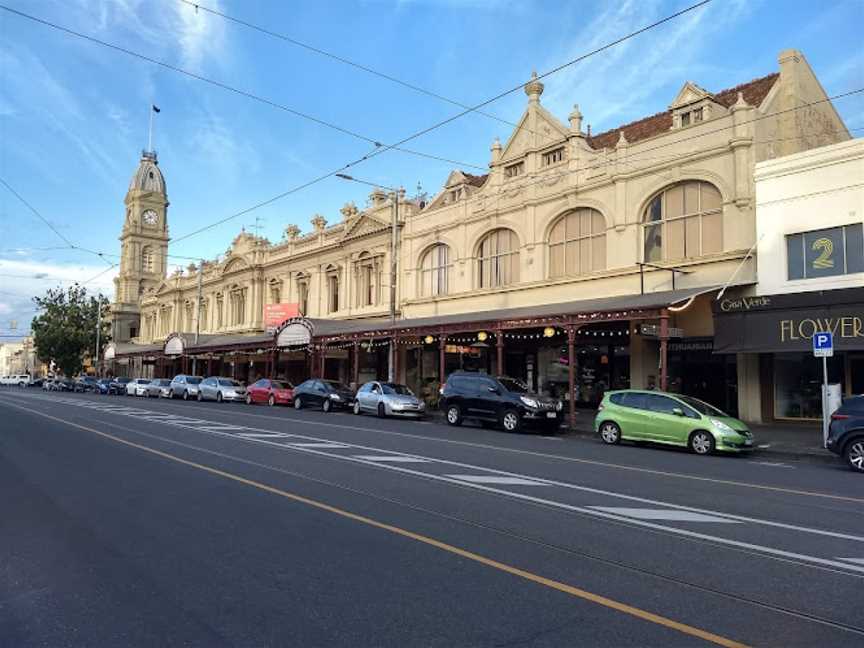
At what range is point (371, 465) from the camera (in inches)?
452

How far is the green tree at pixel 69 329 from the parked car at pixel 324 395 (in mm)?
55800

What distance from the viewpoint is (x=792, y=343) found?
18703 millimetres

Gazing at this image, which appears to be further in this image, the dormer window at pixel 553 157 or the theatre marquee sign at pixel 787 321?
the dormer window at pixel 553 157

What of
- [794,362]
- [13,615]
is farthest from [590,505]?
[794,362]

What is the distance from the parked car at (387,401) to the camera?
82.0 feet

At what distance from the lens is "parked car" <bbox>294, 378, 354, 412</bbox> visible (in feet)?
93.5

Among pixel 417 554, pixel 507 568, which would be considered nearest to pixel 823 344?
pixel 507 568

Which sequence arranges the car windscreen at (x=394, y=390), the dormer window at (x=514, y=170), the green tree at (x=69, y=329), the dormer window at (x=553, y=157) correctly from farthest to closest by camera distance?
1. the green tree at (x=69, y=329)
2. the dormer window at (x=514, y=170)
3. the dormer window at (x=553, y=157)
4. the car windscreen at (x=394, y=390)

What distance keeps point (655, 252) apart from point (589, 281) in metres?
2.70

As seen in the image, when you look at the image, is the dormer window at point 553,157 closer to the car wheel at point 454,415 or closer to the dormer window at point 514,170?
the dormer window at point 514,170

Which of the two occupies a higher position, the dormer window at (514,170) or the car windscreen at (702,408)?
the dormer window at (514,170)

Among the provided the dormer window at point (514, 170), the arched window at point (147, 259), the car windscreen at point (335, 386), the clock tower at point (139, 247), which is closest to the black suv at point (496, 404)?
the car windscreen at point (335, 386)

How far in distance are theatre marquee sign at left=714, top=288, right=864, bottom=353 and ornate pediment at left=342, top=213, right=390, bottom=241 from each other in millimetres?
20180

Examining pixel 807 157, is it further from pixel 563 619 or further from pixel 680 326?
pixel 563 619
